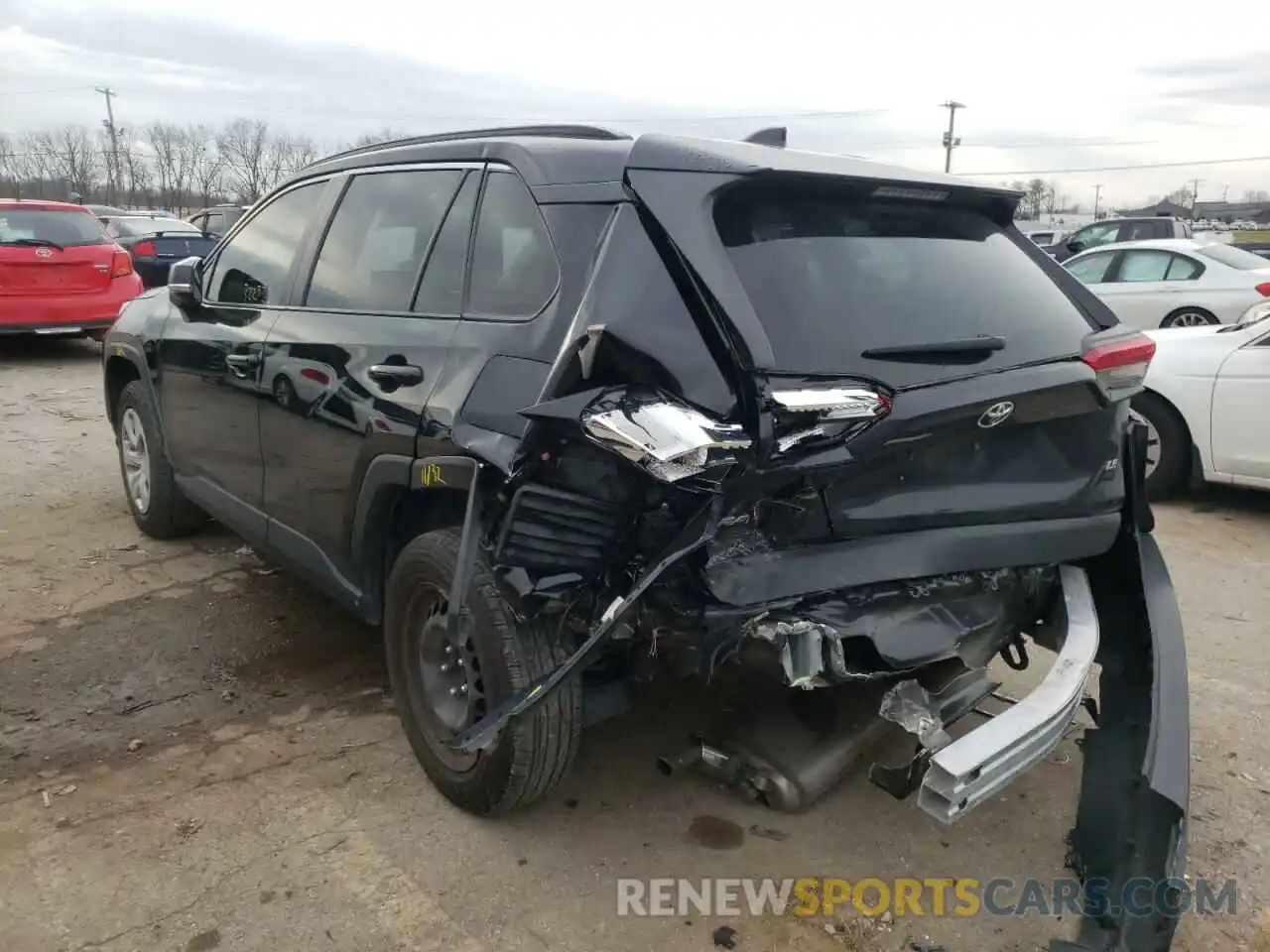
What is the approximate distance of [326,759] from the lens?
10.9 feet

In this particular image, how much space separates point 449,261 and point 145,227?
16741 millimetres

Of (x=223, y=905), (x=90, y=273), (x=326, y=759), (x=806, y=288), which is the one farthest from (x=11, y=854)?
(x=90, y=273)

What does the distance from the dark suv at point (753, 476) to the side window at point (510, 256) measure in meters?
0.01

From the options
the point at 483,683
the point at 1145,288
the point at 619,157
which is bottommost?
the point at 483,683

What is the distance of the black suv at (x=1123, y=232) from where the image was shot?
1684 cm

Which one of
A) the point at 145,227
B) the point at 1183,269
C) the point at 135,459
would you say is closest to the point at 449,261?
the point at 135,459

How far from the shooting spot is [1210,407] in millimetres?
5945

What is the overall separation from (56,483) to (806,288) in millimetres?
5661

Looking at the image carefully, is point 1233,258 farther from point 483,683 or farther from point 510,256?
point 483,683

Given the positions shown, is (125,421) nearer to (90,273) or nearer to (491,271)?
(491,271)

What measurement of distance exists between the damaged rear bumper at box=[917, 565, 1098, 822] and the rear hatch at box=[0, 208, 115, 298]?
11.2 metres

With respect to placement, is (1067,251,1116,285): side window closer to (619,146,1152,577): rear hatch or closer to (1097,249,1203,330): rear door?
(1097,249,1203,330): rear door

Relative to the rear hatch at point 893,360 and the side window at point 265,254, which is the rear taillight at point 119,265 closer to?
the side window at point 265,254

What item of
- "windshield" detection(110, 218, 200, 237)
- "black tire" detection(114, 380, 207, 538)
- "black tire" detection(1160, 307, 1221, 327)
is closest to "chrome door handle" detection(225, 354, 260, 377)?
"black tire" detection(114, 380, 207, 538)
